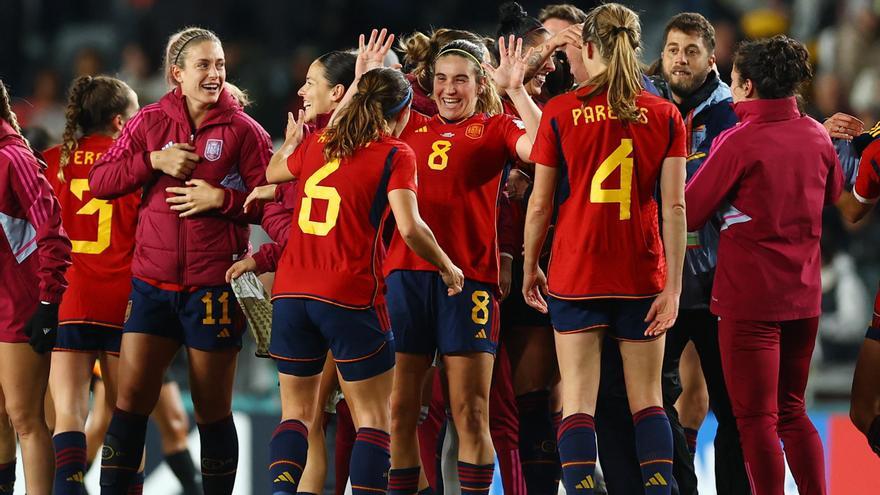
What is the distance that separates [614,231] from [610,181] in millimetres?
196

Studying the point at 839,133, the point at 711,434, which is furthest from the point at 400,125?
→ the point at 711,434

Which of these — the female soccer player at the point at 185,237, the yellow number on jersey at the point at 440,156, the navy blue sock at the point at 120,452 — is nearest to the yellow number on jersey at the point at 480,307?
the yellow number on jersey at the point at 440,156

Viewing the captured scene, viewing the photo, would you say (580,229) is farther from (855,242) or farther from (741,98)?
(855,242)

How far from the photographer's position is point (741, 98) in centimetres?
560

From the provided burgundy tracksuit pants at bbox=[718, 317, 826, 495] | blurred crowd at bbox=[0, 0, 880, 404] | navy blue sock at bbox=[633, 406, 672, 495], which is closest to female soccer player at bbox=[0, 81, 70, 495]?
navy blue sock at bbox=[633, 406, 672, 495]

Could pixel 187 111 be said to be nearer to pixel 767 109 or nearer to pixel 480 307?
pixel 480 307

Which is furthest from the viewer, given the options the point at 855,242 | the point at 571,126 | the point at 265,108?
the point at 265,108

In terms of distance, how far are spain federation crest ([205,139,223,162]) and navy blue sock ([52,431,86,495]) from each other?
1.44 metres

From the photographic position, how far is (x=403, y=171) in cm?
523

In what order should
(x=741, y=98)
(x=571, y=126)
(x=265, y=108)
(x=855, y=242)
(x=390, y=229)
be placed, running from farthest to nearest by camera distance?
(x=265, y=108)
(x=855, y=242)
(x=390, y=229)
(x=741, y=98)
(x=571, y=126)

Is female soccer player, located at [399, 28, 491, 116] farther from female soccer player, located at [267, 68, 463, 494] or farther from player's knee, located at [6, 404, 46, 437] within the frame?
player's knee, located at [6, 404, 46, 437]

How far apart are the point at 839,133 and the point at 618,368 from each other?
1447 millimetres

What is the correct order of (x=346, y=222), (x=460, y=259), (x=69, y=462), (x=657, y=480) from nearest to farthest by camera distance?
(x=657, y=480), (x=346, y=222), (x=460, y=259), (x=69, y=462)

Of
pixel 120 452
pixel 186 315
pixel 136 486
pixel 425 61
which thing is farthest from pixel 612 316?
pixel 136 486
